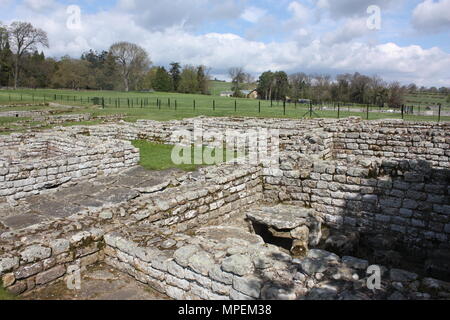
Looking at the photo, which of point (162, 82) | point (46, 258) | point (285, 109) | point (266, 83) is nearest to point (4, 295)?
point (46, 258)

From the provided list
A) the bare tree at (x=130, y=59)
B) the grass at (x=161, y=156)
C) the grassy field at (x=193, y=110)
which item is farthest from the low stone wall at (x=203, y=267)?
the bare tree at (x=130, y=59)

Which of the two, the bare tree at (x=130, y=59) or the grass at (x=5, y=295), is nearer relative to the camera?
the grass at (x=5, y=295)

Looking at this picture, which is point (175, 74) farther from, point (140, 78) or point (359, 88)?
point (359, 88)

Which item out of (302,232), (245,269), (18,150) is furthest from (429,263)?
(18,150)

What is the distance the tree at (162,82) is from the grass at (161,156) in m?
69.1

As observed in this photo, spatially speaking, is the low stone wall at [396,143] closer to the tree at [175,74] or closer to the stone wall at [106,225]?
the stone wall at [106,225]

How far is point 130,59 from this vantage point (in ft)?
251

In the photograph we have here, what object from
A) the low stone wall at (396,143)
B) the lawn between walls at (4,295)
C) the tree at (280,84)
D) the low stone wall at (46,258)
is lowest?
the lawn between walls at (4,295)

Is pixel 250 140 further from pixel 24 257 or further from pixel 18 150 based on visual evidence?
pixel 24 257

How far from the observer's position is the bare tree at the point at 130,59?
75.1 meters

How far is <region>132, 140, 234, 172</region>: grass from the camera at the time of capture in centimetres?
1072

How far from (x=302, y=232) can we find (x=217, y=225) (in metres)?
1.56

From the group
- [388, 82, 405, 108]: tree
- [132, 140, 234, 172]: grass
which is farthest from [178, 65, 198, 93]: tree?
[132, 140, 234, 172]: grass

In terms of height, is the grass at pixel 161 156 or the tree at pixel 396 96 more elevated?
the tree at pixel 396 96
